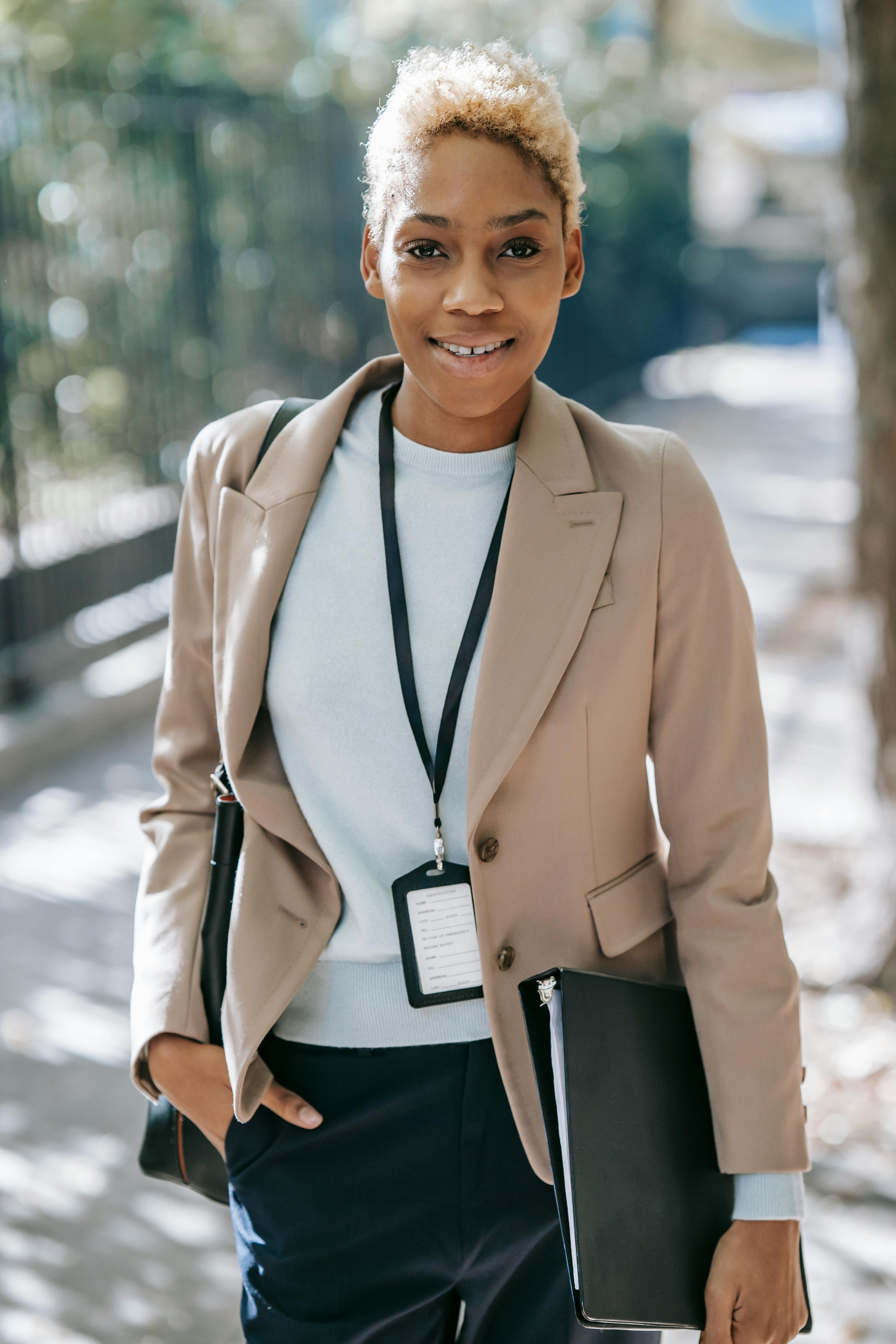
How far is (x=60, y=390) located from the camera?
23.1ft

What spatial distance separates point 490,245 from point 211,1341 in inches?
98.2

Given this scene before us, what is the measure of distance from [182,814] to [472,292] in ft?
2.71

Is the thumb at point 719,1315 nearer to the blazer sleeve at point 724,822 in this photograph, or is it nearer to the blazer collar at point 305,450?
the blazer sleeve at point 724,822

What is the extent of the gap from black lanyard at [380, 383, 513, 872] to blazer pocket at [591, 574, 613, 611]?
133 mm

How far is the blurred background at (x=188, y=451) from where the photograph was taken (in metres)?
3.46

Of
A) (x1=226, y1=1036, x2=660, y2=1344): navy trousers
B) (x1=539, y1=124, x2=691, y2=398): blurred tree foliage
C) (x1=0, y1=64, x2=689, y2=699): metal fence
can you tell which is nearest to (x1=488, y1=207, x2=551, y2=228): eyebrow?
(x1=226, y1=1036, x2=660, y2=1344): navy trousers

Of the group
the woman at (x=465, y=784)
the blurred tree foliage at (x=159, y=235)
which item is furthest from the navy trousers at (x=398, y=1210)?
the blurred tree foliage at (x=159, y=235)

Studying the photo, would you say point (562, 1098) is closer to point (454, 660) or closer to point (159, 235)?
point (454, 660)

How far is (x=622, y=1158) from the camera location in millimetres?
1538

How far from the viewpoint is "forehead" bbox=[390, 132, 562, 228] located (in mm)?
1513

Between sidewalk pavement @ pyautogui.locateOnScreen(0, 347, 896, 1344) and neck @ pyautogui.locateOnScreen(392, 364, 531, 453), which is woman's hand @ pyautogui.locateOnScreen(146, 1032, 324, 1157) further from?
sidewalk pavement @ pyautogui.locateOnScreen(0, 347, 896, 1344)

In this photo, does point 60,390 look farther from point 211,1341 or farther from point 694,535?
point 694,535

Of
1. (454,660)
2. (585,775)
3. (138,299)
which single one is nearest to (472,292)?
(454,660)

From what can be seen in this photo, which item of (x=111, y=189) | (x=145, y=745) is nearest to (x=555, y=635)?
(x=145, y=745)
